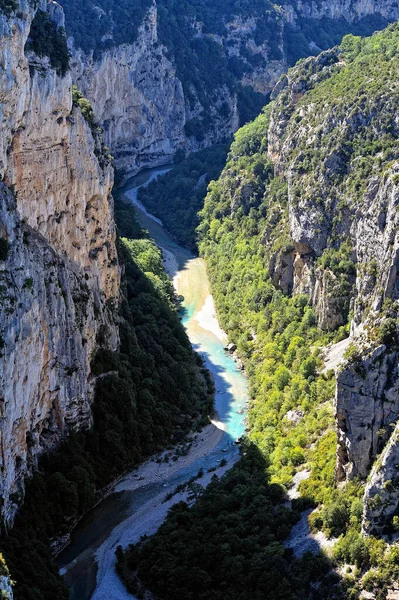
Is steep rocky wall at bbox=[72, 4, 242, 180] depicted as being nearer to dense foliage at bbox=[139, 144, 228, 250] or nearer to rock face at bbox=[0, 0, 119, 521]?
dense foliage at bbox=[139, 144, 228, 250]

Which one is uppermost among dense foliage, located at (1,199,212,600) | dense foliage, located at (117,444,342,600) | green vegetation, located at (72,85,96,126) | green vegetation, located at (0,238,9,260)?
green vegetation, located at (72,85,96,126)

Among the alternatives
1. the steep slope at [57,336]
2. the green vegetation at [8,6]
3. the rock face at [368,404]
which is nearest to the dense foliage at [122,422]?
the steep slope at [57,336]

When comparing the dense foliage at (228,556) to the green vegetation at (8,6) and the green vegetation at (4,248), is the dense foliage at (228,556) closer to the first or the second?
the green vegetation at (4,248)

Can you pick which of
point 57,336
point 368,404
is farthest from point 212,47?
point 368,404

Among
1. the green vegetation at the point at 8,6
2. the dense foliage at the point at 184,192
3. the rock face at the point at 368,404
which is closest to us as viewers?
the rock face at the point at 368,404

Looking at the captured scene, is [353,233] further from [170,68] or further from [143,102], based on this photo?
[170,68]

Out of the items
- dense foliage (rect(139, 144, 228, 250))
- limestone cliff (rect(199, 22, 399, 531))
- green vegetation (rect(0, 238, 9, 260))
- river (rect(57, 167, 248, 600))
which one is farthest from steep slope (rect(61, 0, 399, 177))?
green vegetation (rect(0, 238, 9, 260))
